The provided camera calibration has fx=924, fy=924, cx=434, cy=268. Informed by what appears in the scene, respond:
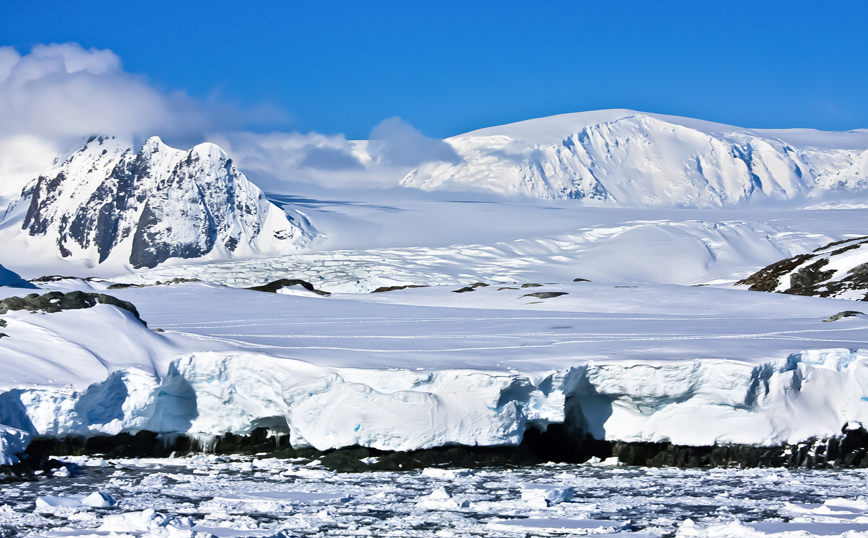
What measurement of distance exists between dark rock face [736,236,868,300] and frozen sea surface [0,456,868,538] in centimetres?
2446

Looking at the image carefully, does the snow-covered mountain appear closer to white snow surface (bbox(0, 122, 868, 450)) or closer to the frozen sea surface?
white snow surface (bbox(0, 122, 868, 450))

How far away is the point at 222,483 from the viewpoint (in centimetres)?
1416

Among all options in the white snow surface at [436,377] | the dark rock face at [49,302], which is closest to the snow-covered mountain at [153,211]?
the white snow surface at [436,377]

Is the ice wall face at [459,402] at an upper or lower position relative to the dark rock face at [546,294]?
lower

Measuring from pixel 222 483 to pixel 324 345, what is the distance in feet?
17.4

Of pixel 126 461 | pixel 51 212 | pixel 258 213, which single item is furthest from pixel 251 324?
pixel 51 212

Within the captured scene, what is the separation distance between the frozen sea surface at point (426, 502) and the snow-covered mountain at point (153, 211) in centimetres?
11643

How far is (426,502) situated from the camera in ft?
41.9

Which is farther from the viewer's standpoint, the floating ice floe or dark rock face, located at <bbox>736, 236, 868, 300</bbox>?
dark rock face, located at <bbox>736, 236, 868, 300</bbox>

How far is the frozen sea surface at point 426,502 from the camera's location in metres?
11.3

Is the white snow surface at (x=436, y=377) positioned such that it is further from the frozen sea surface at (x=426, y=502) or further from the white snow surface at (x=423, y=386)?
the frozen sea surface at (x=426, y=502)

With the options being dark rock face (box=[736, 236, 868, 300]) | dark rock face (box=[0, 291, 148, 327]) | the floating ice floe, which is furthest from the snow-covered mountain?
the floating ice floe

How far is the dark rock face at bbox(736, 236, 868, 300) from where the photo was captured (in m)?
38.3

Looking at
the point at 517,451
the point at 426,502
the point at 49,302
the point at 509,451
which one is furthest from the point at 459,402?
the point at 49,302
